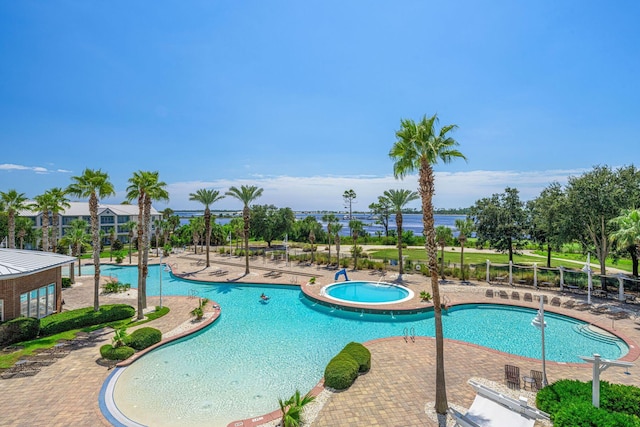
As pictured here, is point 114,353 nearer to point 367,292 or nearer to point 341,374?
point 341,374

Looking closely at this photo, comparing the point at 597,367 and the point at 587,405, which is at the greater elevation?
the point at 597,367

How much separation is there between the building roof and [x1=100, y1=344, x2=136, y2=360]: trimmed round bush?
19.4 feet

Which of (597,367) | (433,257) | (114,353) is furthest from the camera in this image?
(114,353)

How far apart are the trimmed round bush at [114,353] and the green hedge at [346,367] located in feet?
29.9

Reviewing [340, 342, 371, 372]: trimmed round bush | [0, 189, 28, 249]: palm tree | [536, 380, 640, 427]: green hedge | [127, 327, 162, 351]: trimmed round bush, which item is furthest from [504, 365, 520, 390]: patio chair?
[0, 189, 28, 249]: palm tree

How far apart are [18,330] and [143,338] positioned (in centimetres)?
602

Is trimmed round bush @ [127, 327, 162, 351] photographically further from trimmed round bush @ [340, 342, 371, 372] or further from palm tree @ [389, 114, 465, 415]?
palm tree @ [389, 114, 465, 415]

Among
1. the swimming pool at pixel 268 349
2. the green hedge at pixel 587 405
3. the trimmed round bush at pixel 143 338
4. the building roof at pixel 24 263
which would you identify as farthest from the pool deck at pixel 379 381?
the building roof at pixel 24 263

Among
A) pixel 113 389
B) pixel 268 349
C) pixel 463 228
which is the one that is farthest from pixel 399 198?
pixel 113 389

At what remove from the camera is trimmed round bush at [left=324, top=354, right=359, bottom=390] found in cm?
1123

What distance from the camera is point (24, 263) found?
17094mm

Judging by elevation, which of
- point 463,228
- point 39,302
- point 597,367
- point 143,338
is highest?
point 463,228

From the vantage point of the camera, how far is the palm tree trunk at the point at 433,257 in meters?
9.38

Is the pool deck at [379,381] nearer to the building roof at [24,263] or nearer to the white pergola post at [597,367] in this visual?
the white pergola post at [597,367]
